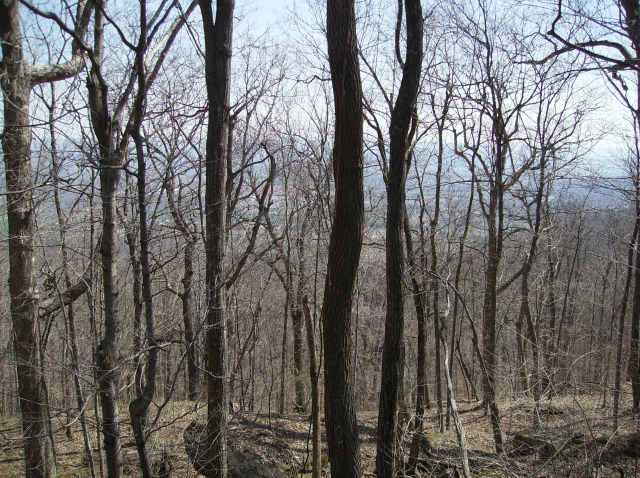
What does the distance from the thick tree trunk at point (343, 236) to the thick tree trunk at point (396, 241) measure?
42 centimetres

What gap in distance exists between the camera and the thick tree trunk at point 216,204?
18.8ft

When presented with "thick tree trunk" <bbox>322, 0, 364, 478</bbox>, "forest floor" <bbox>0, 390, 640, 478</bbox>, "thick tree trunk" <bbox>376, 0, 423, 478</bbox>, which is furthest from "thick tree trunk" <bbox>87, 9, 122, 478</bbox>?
"thick tree trunk" <bbox>376, 0, 423, 478</bbox>

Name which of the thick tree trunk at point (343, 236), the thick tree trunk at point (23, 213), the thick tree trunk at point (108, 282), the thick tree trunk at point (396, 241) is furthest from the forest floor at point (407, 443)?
the thick tree trunk at point (343, 236)

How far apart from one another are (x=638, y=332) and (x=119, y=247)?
10.3 m

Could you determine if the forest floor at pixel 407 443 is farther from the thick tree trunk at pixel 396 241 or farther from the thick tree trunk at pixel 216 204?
the thick tree trunk at pixel 396 241

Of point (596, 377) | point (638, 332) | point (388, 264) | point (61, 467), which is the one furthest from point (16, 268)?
point (596, 377)

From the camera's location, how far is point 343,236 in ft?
15.4

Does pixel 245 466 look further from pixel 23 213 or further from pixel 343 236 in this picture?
pixel 23 213

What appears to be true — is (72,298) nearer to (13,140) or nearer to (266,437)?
(13,140)

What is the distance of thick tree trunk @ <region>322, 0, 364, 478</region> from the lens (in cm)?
457

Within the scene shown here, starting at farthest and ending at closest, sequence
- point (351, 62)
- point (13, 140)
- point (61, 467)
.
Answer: point (61, 467), point (13, 140), point (351, 62)

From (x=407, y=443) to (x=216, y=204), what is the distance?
22.7 ft

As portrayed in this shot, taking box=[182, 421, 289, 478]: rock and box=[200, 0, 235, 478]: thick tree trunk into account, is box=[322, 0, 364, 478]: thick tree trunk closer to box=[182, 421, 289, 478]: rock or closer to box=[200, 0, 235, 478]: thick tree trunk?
box=[200, 0, 235, 478]: thick tree trunk

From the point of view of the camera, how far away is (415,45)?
4.86 metres
